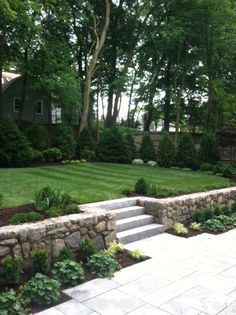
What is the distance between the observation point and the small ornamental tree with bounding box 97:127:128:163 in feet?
45.9

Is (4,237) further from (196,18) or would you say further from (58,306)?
(196,18)

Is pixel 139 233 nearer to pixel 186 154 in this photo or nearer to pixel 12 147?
pixel 12 147

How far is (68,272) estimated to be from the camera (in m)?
4.09

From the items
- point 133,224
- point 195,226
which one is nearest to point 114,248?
A: point 133,224

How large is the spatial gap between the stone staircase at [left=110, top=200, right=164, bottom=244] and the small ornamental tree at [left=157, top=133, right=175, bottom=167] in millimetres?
7200

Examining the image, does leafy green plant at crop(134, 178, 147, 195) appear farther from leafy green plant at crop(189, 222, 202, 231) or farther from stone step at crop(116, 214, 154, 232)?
leafy green plant at crop(189, 222, 202, 231)

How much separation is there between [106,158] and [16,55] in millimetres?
7127

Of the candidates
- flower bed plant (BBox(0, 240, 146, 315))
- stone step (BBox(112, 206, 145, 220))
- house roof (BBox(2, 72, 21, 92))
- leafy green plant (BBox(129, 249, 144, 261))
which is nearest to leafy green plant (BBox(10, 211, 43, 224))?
flower bed plant (BBox(0, 240, 146, 315))

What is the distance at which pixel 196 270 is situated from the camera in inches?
179

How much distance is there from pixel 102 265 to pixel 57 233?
74cm

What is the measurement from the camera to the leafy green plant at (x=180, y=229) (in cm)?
623

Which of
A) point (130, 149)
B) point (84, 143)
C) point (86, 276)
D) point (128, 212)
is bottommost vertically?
point (86, 276)

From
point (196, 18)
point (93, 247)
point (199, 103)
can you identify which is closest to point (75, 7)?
point (196, 18)

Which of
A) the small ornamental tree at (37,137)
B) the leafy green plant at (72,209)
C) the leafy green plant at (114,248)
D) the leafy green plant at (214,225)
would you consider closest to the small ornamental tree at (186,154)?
the small ornamental tree at (37,137)
